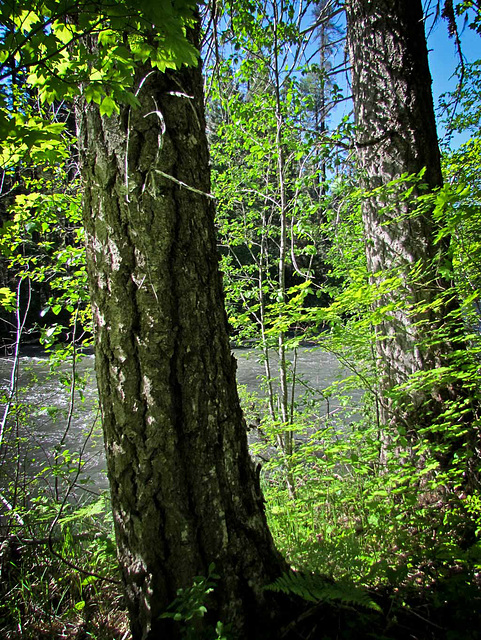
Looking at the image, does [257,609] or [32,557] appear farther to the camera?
[32,557]

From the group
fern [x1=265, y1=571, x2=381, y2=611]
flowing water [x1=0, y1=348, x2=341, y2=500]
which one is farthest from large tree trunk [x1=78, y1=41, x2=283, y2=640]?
flowing water [x1=0, y1=348, x2=341, y2=500]

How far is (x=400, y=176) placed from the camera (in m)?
2.36

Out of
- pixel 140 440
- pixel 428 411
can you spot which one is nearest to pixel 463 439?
pixel 428 411

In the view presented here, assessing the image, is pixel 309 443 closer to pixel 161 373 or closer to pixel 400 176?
pixel 161 373

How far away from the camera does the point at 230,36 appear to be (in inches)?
118

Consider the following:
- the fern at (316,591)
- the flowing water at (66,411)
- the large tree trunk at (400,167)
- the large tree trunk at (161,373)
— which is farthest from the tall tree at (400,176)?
the large tree trunk at (161,373)

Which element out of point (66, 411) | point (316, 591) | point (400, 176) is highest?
point (400, 176)

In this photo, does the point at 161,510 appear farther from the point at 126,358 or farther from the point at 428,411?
the point at 428,411

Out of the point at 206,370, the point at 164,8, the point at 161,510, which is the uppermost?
the point at 164,8

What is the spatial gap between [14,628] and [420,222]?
2985 millimetres

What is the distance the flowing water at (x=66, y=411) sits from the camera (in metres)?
3.64

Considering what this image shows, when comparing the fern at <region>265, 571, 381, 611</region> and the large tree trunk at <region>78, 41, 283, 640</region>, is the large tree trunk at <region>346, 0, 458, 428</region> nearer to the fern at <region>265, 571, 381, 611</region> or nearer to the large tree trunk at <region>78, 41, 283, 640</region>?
the fern at <region>265, 571, 381, 611</region>

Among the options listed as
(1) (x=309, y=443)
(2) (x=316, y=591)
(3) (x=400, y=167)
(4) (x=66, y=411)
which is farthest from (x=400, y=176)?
(4) (x=66, y=411)

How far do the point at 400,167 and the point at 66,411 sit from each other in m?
3.62
